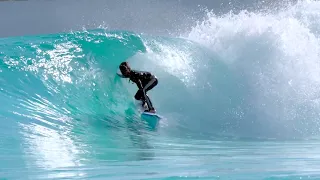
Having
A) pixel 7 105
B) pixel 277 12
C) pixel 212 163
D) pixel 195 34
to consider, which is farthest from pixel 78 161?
pixel 277 12

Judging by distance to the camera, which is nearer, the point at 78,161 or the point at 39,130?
Result: the point at 78,161

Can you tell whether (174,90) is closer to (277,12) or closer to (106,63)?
(106,63)

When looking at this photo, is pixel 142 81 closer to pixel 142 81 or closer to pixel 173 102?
pixel 142 81

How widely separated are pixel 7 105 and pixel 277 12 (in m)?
7.36

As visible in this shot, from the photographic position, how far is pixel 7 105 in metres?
6.36

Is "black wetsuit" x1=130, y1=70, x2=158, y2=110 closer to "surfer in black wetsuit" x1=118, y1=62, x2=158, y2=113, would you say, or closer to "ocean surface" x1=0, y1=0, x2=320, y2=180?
"surfer in black wetsuit" x1=118, y1=62, x2=158, y2=113

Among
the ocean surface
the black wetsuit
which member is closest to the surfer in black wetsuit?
the black wetsuit

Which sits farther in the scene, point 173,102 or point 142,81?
point 173,102

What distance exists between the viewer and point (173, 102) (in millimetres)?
8211

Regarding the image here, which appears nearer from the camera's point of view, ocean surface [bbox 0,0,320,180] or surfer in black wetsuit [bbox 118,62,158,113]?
ocean surface [bbox 0,0,320,180]

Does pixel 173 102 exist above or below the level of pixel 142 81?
above

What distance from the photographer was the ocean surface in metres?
3.68

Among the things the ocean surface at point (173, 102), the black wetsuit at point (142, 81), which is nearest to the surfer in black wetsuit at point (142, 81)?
the black wetsuit at point (142, 81)

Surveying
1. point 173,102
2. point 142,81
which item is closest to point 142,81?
point 142,81
